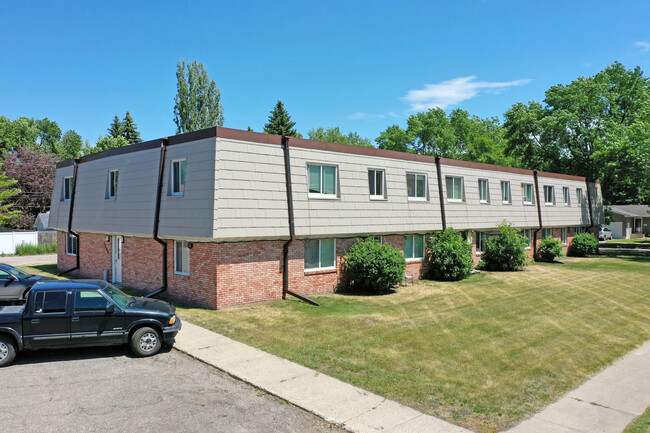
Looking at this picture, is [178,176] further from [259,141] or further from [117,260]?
[117,260]

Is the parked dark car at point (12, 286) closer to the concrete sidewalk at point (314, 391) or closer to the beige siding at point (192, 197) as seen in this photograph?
the beige siding at point (192, 197)

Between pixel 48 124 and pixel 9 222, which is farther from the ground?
pixel 48 124

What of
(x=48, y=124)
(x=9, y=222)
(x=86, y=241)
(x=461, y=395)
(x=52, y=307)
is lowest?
(x=461, y=395)

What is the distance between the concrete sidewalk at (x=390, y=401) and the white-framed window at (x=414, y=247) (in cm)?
1077

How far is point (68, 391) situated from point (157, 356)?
2258mm

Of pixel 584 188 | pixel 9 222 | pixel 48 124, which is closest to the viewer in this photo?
pixel 584 188

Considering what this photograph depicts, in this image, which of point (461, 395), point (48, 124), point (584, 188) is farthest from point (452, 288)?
point (48, 124)

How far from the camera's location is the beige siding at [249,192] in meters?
13.8

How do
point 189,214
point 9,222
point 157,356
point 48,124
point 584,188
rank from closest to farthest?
1. point 157,356
2. point 189,214
3. point 584,188
4. point 9,222
5. point 48,124

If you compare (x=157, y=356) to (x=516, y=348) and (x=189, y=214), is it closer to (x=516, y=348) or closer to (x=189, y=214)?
(x=189, y=214)

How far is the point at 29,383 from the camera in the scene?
8516mm

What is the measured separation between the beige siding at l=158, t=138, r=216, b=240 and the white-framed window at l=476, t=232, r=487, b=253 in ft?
55.6

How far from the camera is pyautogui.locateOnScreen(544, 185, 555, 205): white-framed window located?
29973 millimetres

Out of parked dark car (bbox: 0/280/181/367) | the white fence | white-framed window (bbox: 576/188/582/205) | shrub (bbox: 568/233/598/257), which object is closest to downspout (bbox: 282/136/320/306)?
parked dark car (bbox: 0/280/181/367)
